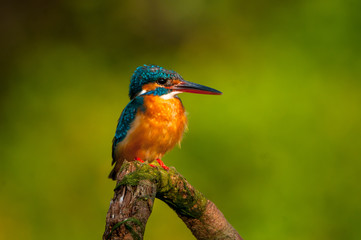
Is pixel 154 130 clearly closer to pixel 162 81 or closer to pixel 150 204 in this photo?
pixel 162 81

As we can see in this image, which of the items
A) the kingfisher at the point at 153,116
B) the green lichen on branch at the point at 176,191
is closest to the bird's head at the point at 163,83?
the kingfisher at the point at 153,116

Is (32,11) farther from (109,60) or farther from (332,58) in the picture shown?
(332,58)

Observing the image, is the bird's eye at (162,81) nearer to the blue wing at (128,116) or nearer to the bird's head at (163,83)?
the bird's head at (163,83)

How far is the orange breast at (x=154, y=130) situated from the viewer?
8.10 feet

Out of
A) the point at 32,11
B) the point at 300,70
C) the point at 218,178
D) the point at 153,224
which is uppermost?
the point at 32,11

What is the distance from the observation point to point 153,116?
8.10 ft

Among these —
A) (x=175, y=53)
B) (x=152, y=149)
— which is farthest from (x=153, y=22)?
(x=152, y=149)

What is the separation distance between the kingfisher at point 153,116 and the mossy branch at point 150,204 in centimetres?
50

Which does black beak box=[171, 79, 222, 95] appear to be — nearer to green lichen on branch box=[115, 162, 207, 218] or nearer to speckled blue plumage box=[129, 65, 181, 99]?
speckled blue plumage box=[129, 65, 181, 99]

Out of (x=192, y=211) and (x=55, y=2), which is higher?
(x=55, y=2)

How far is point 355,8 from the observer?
3.99m

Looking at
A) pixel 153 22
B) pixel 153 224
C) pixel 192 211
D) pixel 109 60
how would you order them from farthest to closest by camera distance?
pixel 153 22 → pixel 109 60 → pixel 153 224 → pixel 192 211

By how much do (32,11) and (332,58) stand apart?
2.68m

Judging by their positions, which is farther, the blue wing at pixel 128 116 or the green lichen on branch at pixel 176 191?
the blue wing at pixel 128 116
